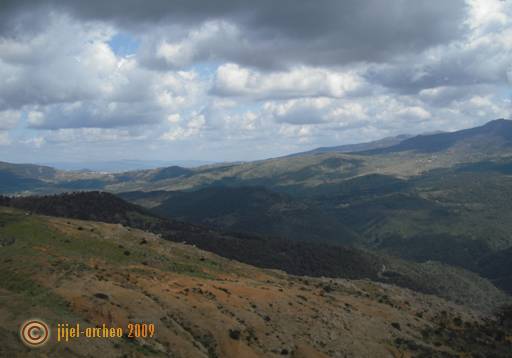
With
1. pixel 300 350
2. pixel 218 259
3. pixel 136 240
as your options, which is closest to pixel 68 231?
pixel 136 240

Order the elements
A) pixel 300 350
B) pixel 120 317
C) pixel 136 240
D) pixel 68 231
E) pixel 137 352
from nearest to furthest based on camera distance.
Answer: pixel 137 352, pixel 120 317, pixel 300 350, pixel 68 231, pixel 136 240

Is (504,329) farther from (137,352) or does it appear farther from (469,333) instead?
(137,352)

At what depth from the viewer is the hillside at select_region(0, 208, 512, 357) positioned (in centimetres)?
5362

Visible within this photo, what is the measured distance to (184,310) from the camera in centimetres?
6725

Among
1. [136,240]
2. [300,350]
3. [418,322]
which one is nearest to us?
[300,350]

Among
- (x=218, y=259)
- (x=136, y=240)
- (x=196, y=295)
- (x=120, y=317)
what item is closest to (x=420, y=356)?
(x=196, y=295)

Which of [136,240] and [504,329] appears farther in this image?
[136,240]

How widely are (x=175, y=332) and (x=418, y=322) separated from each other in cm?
6101

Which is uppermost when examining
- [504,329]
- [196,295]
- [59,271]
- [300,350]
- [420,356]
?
[59,271]

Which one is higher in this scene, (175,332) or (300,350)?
(175,332)

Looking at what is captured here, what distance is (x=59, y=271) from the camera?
72.1 m

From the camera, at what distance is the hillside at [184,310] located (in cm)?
5362

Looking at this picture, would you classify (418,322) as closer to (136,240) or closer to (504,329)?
(504,329)

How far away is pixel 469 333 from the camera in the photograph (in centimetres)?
9606
